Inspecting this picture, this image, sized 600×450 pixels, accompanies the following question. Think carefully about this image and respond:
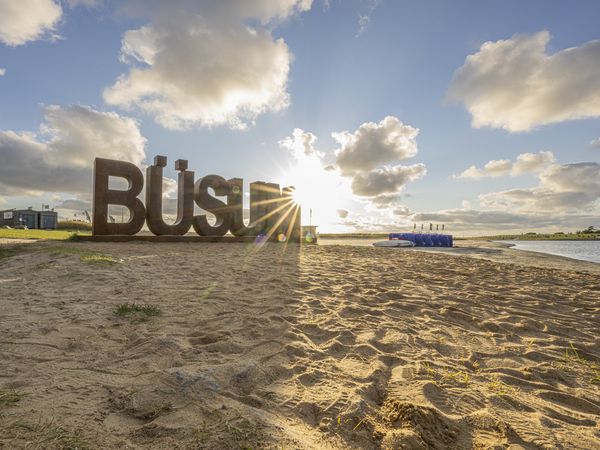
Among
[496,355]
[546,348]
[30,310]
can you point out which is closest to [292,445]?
[496,355]

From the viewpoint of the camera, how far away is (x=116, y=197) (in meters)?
14.0

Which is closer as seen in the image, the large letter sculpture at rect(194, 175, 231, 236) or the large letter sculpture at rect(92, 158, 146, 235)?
the large letter sculpture at rect(92, 158, 146, 235)

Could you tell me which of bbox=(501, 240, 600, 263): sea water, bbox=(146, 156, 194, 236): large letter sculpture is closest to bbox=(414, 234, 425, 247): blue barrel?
bbox=(501, 240, 600, 263): sea water

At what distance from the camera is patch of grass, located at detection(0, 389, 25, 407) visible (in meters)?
1.85

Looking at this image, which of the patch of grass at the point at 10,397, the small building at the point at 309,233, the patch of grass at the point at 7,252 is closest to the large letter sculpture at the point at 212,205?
the small building at the point at 309,233

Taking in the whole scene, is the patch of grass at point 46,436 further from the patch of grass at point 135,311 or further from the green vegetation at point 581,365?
the green vegetation at point 581,365

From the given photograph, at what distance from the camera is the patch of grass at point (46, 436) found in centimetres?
151

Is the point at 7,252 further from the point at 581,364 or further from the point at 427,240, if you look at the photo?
the point at 427,240

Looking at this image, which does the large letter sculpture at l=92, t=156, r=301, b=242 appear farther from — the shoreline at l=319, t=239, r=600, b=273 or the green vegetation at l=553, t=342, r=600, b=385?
the green vegetation at l=553, t=342, r=600, b=385

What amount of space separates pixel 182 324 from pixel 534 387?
3669 millimetres

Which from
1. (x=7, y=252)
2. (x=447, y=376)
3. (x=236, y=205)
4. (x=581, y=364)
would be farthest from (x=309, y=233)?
(x=447, y=376)

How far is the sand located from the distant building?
49.3 m

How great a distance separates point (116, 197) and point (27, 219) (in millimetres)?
41272

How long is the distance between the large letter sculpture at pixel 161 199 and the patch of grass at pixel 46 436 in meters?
14.8
